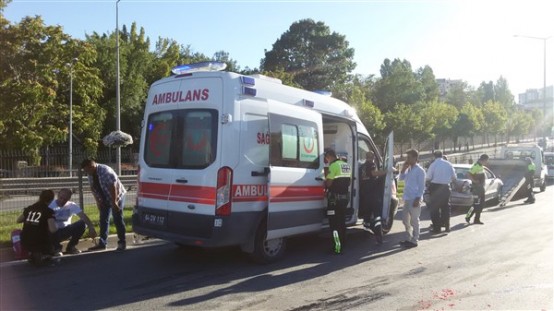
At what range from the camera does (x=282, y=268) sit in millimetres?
7012

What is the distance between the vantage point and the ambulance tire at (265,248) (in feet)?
22.7

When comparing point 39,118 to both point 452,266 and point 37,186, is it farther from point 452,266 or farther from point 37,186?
point 452,266

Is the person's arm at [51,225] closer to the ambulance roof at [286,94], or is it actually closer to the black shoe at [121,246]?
the black shoe at [121,246]

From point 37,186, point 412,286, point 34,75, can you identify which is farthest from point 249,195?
point 34,75

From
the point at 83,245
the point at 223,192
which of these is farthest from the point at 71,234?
the point at 223,192

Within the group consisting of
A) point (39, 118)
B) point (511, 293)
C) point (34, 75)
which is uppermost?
point (34, 75)

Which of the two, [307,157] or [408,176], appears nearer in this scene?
[307,157]

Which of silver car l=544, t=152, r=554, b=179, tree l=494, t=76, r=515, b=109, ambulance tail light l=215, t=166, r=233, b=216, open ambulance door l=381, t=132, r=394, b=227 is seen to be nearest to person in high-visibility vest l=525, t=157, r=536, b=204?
open ambulance door l=381, t=132, r=394, b=227

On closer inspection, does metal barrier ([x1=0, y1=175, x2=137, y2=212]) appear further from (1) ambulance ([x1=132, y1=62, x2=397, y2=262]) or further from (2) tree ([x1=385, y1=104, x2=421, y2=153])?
(2) tree ([x1=385, y1=104, x2=421, y2=153])

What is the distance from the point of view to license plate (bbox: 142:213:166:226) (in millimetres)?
6804

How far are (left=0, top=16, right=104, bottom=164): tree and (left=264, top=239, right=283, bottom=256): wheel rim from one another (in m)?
18.1

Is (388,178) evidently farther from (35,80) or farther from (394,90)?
(394,90)

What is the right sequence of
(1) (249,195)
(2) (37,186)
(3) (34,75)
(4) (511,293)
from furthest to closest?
(3) (34,75), (2) (37,186), (1) (249,195), (4) (511,293)

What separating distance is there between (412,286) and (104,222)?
5.08m
